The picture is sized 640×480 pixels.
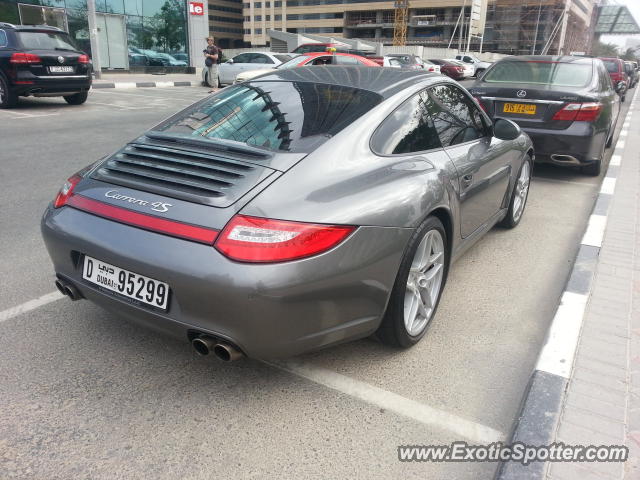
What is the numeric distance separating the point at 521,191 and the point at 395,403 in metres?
3.22

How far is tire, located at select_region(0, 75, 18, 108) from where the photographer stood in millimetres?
11203

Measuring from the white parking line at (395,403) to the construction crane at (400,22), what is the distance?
316 ft

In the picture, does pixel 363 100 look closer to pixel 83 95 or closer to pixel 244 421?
pixel 244 421

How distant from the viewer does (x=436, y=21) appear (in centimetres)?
9244

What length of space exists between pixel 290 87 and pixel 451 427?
2046mm

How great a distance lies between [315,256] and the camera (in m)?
2.20

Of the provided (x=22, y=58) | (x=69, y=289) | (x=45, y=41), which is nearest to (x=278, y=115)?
(x=69, y=289)

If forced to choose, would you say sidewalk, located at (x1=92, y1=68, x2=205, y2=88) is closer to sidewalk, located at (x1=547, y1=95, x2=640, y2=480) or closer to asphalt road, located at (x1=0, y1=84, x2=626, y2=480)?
asphalt road, located at (x1=0, y1=84, x2=626, y2=480)

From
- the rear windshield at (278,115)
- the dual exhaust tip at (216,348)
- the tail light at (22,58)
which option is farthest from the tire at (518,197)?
the tail light at (22,58)

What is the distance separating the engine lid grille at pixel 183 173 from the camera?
92.7 inches

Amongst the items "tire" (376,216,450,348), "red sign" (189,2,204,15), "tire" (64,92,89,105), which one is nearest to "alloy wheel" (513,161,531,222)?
"tire" (376,216,450,348)

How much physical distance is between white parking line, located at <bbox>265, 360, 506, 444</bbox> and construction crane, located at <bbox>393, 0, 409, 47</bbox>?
96231 mm

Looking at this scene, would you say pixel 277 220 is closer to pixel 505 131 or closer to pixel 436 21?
pixel 505 131

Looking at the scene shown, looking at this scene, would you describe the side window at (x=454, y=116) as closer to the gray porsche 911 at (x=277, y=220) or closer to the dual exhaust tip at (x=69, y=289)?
the gray porsche 911 at (x=277, y=220)
